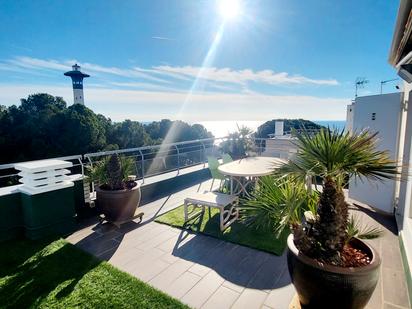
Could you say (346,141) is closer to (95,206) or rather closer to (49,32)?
(95,206)

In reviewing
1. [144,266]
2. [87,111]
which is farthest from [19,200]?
[87,111]

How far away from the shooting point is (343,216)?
6.35 ft

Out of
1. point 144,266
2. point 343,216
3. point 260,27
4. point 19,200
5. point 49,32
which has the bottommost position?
point 144,266

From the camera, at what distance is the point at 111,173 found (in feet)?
13.8

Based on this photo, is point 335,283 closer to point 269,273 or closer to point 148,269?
point 269,273

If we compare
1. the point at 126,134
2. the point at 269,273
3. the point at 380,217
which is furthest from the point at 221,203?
the point at 126,134

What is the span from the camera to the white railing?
4685 millimetres

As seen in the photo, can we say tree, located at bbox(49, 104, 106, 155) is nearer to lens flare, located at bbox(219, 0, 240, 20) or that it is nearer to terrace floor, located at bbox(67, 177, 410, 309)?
lens flare, located at bbox(219, 0, 240, 20)

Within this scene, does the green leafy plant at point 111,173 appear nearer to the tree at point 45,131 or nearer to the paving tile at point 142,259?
the paving tile at point 142,259

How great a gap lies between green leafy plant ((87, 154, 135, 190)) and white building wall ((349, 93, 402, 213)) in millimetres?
4052

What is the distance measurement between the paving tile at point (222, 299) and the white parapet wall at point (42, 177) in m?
2.74

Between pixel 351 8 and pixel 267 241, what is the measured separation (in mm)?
5976

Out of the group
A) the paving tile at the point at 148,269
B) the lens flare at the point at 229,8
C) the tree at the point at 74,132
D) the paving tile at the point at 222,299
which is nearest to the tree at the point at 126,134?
the tree at the point at 74,132

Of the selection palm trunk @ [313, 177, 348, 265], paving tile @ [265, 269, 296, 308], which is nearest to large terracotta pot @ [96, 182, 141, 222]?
paving tile @ [265, 269, 296, 308]
